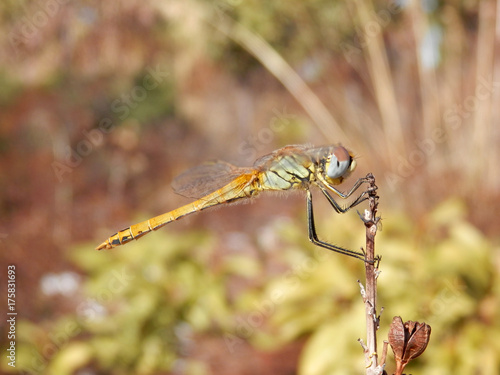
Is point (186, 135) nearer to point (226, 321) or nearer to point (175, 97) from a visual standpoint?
point (175, 97)

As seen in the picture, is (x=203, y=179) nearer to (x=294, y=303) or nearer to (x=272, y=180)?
(x=272, y=180)

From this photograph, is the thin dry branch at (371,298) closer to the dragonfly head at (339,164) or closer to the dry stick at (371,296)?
the dry stick at (371,296)

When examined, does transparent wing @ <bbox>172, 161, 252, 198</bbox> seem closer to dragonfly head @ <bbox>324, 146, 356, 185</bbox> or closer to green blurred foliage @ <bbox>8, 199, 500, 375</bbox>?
dragonfly head @ <bbox>324, 146, 356, 185</bbox>

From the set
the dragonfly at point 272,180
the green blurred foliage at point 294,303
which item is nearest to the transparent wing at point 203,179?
the dragonfly at point 272,180

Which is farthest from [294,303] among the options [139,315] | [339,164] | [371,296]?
[371,296]

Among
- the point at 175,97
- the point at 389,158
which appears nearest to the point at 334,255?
Result: the point at 389,158

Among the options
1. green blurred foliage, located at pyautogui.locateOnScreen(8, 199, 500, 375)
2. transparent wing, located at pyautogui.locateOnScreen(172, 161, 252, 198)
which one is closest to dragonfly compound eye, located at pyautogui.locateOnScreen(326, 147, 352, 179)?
transparent wing, located at pyautogui.locateOnScreen(172, 161, 252, 198)
